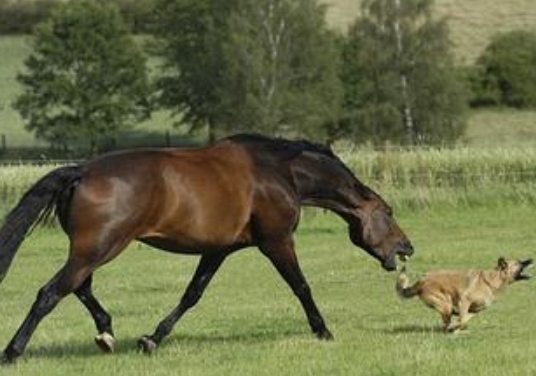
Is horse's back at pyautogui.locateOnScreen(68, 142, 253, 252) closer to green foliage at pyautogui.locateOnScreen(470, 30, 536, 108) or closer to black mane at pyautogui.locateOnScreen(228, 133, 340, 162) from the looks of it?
black mane at pyautogui.locateOnScreen(228, 133, 340, 162)

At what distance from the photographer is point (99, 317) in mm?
11289

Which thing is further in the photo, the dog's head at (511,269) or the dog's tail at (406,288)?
the dog's tail at (406,288)

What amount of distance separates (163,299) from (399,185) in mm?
15428

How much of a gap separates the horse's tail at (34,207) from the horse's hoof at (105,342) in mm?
1211

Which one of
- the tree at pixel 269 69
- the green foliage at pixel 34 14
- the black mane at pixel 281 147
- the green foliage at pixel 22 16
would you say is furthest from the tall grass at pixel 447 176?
the green foliage at pixel 22 16

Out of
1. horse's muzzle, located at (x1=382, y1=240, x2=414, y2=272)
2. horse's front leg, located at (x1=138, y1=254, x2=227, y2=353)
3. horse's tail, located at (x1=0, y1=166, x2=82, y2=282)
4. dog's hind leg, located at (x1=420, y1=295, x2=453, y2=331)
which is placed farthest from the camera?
horse's muzzle, located at (x1=382, y1=240, x2=414, y2=272)

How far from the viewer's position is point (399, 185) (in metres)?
32.3

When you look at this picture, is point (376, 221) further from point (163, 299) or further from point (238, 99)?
point (238, 99)

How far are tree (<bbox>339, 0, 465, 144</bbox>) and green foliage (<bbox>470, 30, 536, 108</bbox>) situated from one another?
6.43 m

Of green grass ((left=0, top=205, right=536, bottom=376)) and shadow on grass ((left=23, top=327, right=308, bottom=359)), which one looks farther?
shadow on grass ((left=23, top=327, right=308, bottom=359))

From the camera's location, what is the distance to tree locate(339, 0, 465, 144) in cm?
5925

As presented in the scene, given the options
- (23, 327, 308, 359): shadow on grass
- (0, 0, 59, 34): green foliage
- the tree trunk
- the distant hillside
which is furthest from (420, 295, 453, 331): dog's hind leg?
(0, 0, 59, 34): green foliage

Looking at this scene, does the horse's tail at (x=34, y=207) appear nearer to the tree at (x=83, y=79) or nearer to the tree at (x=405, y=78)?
the tree at (x=405, y=78)

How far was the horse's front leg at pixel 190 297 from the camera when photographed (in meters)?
11.5
